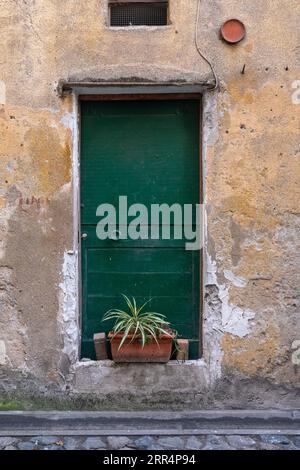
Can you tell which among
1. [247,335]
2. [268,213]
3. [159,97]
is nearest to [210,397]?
[247,335]

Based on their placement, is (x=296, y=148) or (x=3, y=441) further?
(x=296, y=148)

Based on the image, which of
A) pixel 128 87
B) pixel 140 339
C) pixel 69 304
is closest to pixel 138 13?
pixel 128 87

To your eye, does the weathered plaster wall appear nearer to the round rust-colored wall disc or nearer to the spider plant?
the round rust-colored wall disc

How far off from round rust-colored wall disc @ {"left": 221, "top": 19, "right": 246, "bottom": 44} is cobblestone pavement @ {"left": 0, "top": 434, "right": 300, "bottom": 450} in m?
3.01

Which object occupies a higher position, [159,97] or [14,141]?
[159,97]

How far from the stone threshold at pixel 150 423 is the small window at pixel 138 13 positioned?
10.4 ft

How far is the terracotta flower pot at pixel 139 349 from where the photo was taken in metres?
4.42

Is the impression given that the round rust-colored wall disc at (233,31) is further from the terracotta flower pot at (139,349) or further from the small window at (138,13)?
the terracotta flower pot at (139,349)

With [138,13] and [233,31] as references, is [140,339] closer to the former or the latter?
[233,31]

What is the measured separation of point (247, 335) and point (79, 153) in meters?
2.03

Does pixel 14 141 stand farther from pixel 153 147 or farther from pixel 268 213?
pixel 268 213

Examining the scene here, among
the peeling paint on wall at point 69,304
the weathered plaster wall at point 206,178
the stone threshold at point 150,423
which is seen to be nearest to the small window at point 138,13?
the weathered plaster wall at point 206,178

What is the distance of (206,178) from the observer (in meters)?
4.47

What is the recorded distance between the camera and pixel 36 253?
14.8ft
